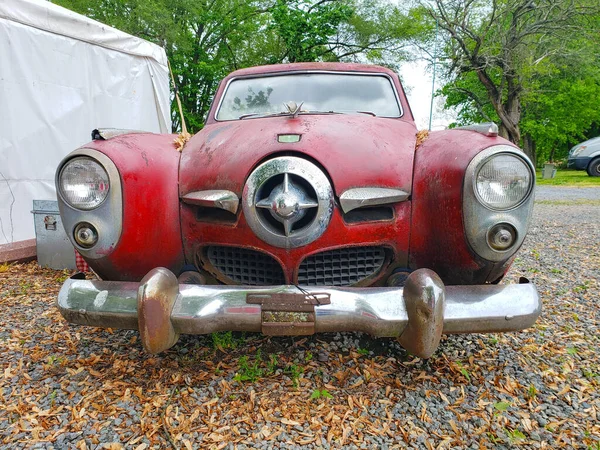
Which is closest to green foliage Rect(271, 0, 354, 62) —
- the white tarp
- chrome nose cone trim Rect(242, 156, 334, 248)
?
the white tarp

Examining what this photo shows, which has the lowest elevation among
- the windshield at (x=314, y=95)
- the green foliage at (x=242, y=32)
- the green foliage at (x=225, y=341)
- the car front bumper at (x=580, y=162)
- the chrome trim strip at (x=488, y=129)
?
the green foliage at (x=225, y=341)

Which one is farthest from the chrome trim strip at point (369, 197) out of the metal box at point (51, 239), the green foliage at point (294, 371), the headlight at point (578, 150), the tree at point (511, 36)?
the headlight at point (578, 150)

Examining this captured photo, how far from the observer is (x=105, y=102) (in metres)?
6.05

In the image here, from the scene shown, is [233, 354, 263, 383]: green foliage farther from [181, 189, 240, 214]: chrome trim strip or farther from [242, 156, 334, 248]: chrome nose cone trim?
[181, 189, 240, 214]: chrome trim strip

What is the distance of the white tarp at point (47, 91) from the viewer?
4883mm

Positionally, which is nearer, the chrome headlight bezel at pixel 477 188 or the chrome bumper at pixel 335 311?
the chrome bumper at pixel 335 311

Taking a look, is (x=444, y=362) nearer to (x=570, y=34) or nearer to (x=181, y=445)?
(x=181, y=445)

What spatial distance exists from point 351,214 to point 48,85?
4881mm

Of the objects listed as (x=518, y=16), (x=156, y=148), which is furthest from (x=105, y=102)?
(x=518, y=16)

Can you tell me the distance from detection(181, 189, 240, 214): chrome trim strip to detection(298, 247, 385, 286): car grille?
437 millimetres

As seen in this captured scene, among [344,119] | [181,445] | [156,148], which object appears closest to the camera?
[181,445]

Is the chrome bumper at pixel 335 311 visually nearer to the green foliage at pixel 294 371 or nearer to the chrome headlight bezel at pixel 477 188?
the chrome headlight bezel at pixel 477 188

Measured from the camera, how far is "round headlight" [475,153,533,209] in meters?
1.89

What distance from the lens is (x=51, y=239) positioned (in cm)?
415
